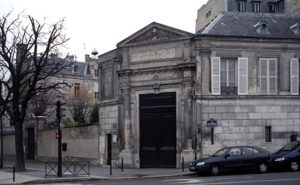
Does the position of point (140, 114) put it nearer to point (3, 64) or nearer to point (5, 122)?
point (3, 64)

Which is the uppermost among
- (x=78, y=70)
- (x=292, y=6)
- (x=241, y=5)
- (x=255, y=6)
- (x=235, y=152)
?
(x=255, y=6)

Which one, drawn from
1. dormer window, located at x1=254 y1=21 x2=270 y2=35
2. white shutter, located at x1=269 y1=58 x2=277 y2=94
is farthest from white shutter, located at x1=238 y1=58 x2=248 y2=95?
dormer window, located at x1=254 y1=21 x2=270 y2=35

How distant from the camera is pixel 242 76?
3241cm

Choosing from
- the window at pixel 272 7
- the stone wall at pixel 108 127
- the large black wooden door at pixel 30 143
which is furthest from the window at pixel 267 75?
the window at pixel 272 7

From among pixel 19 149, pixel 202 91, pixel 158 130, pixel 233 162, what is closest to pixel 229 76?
pixel 202 91

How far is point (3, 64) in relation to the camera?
34.3 meters

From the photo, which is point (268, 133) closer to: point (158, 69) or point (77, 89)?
point (158, 69)

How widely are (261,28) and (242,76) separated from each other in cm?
397

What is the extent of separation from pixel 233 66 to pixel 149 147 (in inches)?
274

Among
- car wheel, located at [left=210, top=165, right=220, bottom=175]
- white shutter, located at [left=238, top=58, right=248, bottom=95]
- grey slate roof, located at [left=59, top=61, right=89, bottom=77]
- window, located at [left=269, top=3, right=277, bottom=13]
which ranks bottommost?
car wheel, located at [left=210, top=165, right=220, bottom=175]

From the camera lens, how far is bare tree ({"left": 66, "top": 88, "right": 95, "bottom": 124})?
71750mm

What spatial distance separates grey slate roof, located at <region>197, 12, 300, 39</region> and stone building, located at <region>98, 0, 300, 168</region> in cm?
12

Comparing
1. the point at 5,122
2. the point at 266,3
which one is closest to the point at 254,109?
the point at 266,3

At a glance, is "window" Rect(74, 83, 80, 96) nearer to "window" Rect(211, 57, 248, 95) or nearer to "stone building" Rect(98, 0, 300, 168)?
Answer: "stone building" Rect(98, 0, 300, 168)
